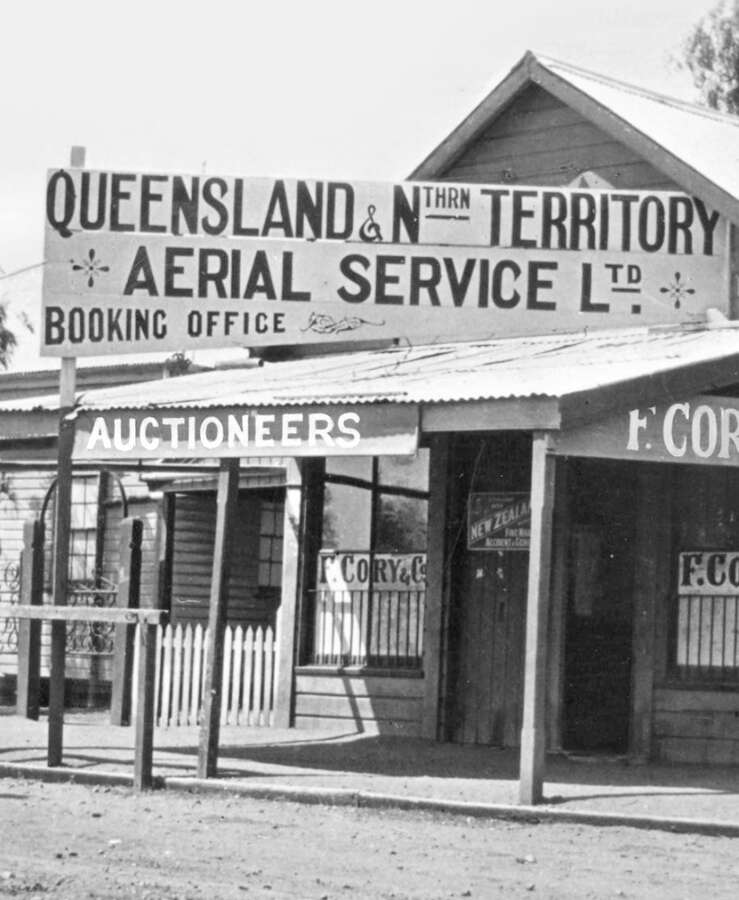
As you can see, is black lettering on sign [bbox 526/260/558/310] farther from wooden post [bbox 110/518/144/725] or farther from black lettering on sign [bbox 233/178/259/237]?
wooden post [bbox 110/518/144/725]

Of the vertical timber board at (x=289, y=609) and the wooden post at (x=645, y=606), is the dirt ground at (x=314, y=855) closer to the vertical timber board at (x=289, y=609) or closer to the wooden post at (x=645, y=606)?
the wooden post at (x=645, y=606)

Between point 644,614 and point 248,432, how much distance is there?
12.3 ft

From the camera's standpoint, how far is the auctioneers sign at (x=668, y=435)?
1230 cm

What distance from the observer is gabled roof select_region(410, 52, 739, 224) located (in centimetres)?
1558

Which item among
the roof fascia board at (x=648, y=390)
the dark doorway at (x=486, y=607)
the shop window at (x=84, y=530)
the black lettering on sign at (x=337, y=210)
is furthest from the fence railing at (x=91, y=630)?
the roof fascia board at (x=648, y=390)

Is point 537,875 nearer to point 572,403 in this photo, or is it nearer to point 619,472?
point 572,403

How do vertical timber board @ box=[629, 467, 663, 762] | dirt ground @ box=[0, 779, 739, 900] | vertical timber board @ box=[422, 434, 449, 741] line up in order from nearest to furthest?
1. dirt ground @ box=[0, 779, 739, 900]
2. vertical timber board @ box=[629, 467, 663, 762]
3. vertical timber board @ box=[422, 434, 449, 741]

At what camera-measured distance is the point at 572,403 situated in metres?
12.0

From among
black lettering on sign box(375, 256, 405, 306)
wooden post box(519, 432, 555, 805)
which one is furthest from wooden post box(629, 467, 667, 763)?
wooden post box(519, 432, 555, 805)

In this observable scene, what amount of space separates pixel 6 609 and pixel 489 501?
14.6ft

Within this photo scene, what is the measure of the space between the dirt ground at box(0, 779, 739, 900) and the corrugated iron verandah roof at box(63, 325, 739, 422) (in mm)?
2694

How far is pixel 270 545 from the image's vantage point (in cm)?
2361

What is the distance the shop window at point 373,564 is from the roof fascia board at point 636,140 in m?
3.20

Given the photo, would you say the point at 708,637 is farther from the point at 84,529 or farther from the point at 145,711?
the point at 84,529
